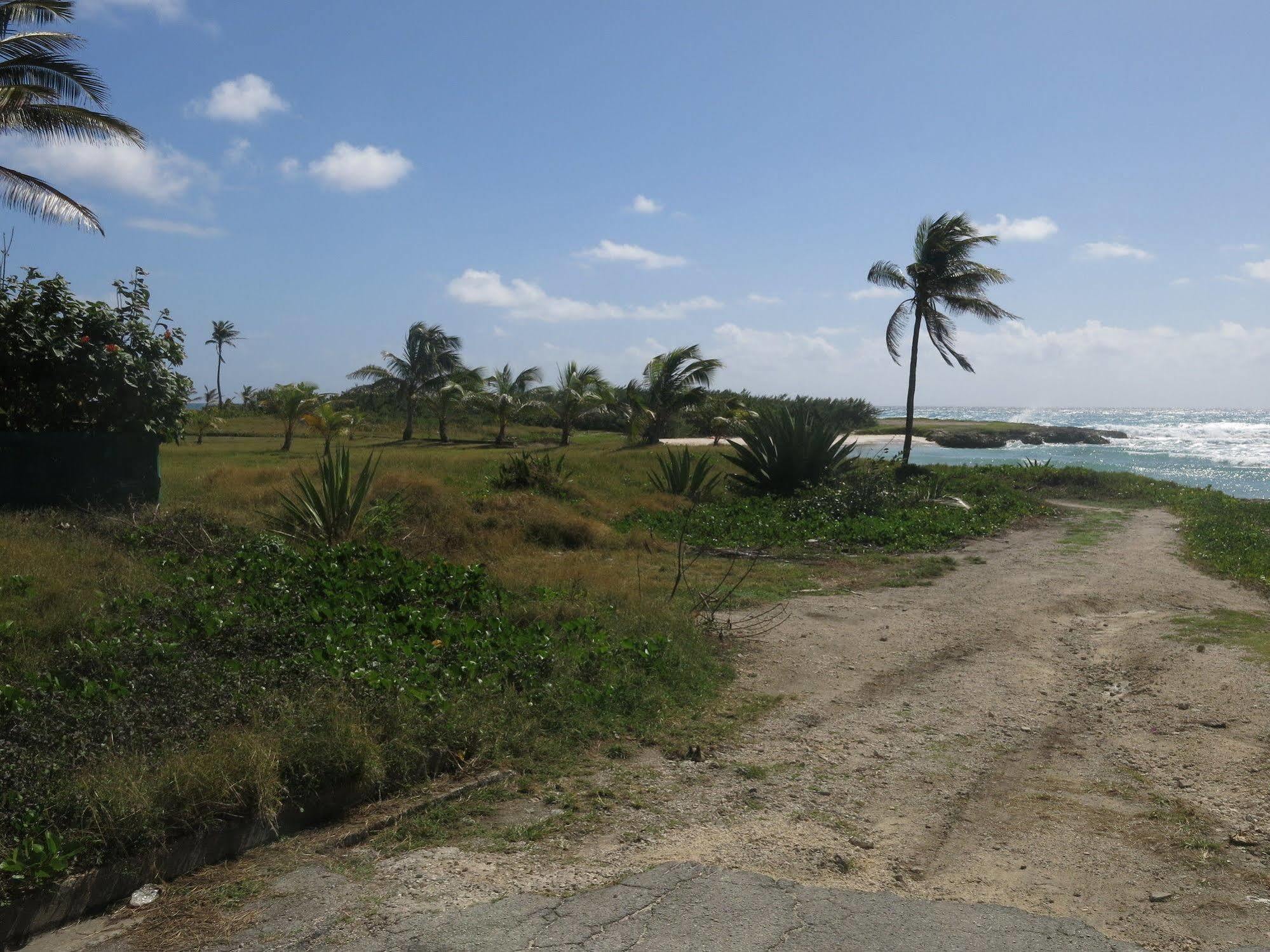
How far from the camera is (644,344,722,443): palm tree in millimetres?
34188

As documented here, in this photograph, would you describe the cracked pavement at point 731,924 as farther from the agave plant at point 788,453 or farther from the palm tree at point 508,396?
the palm tree at point 508,396

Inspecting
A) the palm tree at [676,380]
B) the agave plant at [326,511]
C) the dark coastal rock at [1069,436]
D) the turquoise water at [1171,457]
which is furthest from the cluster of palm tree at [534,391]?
the dark coastal rock at [1069,436]

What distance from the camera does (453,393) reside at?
4269 cm

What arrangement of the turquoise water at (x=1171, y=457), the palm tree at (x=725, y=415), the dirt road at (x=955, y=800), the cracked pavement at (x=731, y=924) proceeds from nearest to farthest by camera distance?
the cracked pavement at (x=731, y=924) < the dirt road at (x=955, y=800) < the palm tree at (x=725, y=415) < the turquoise water at (x=1171, y=457)

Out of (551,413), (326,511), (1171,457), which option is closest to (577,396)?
(551,413)

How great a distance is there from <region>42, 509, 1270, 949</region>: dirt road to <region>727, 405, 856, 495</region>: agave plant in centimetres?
1061

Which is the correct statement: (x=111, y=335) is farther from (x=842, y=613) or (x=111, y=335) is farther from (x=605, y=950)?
(x=605, y=950)

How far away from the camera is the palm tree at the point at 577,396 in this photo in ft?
132

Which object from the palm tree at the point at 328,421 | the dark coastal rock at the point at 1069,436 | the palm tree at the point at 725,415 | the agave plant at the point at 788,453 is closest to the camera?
the agave plant at the point at 788,453

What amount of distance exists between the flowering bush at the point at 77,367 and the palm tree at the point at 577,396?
1150 inches

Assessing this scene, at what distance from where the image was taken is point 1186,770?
4.83m

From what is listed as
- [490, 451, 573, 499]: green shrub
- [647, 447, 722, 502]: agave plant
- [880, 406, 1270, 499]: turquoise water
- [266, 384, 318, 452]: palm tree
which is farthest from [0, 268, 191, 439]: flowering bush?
[880, 406, 1270, 499]: turquoise water

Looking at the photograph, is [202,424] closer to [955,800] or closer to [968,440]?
[955,800]

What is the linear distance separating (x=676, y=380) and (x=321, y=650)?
96.4 ft
